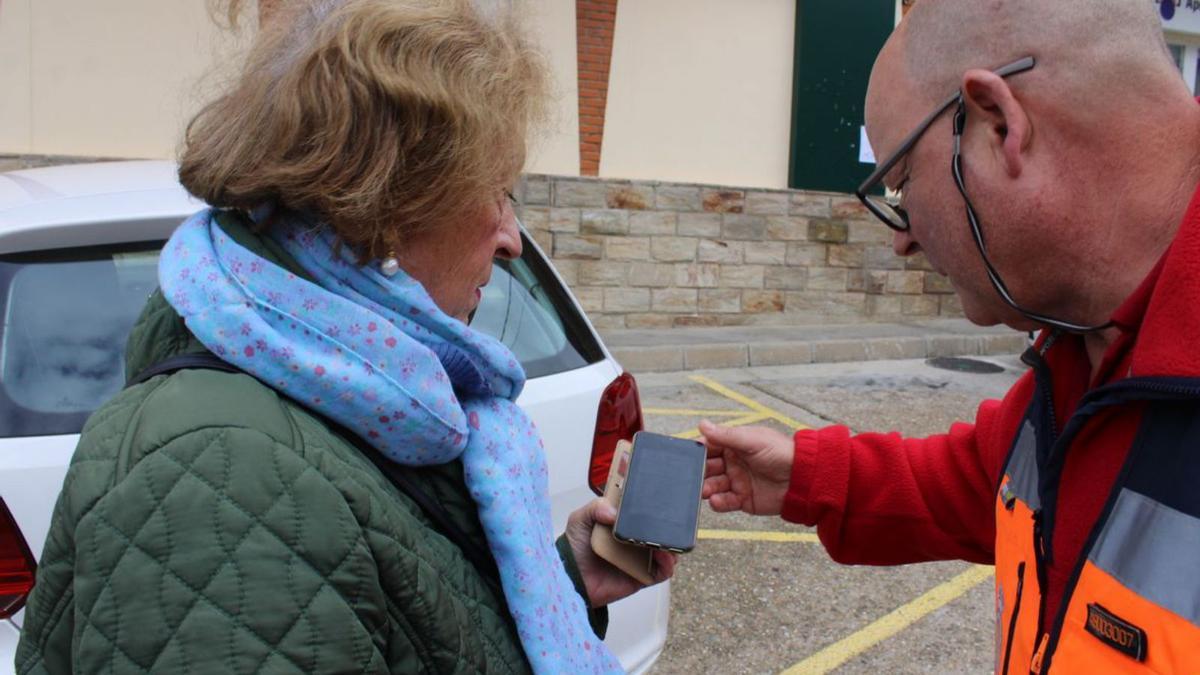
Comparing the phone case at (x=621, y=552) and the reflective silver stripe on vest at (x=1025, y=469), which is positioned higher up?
the reflective silver stripe on vest at (x=1025, y=469)

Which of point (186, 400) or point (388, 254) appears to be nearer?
point (186, 400)

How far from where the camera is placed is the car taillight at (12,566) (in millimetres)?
1826

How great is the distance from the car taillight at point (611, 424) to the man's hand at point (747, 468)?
40cm

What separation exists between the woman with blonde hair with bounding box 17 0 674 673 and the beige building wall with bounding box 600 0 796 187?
8147 millimetres

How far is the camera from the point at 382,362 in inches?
44.4

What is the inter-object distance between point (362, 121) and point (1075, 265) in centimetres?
→ 94

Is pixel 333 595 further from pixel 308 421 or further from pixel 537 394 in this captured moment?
pixel 537 394

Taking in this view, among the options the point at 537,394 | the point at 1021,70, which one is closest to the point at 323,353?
the point at 1021,70

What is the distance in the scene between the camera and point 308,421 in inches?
41.5

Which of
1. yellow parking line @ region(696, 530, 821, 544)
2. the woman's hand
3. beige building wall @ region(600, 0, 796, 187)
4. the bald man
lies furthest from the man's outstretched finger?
beige building wall @ region(600, 0, 796, 187)

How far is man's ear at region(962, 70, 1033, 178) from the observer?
1.24 meters

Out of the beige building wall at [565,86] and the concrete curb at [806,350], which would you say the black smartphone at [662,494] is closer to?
the concrete curb at [806,350]

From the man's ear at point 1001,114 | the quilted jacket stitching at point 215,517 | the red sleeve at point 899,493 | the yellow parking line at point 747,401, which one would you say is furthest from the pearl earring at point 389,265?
the yellow parking line at point 747,401

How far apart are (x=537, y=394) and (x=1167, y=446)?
149 cm
